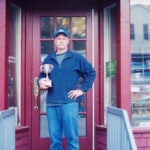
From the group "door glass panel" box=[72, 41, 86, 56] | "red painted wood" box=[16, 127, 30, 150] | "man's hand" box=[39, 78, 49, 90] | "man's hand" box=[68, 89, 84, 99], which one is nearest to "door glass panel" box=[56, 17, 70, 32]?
"door glass panel" box=[72, 41, 86, 56]

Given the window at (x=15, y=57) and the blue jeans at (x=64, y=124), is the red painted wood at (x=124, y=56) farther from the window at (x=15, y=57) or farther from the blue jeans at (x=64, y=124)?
the window at (x=15, y=57)

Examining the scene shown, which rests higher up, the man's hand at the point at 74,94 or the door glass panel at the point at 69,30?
the door glass panel at the point at 69,30

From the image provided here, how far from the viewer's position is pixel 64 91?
203 inches

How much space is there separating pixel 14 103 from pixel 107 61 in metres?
1.56

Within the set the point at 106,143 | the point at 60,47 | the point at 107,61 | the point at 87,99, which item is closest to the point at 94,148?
the point at 106,143

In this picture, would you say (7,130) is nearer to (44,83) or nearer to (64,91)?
(44,83)

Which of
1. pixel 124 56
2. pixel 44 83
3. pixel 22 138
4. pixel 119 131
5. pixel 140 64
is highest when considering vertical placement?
pixel 124 56

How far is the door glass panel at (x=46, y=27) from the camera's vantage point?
6.25m

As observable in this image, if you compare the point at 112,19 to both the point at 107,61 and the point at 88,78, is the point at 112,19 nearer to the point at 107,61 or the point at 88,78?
the point at 107,61

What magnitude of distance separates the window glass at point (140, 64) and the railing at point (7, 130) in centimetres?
179

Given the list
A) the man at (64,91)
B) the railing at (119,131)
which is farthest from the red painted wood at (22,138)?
the railing at (119,131)

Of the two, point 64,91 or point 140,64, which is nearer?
point 64,91

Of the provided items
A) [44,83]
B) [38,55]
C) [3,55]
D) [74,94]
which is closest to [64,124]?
[74,94]

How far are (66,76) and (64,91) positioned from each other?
0.20m
